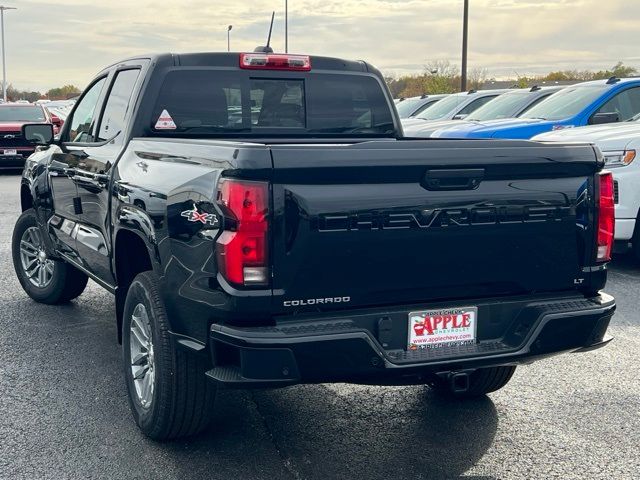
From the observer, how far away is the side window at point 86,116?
19.6 feet

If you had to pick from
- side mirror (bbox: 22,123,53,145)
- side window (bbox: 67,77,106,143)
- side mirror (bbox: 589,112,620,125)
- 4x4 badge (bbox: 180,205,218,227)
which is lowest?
4x4 badge (bbox: 180,205,218,227)

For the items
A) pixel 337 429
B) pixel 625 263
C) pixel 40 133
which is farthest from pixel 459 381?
pixel 625 263

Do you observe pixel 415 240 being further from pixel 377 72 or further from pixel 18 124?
pixel 18 124

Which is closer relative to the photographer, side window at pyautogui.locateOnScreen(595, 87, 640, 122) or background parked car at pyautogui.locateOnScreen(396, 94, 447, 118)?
side window at pyautogui.locateOnScreen(595, 87, 640, 122)

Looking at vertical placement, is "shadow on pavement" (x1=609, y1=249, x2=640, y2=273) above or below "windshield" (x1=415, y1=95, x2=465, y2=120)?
below

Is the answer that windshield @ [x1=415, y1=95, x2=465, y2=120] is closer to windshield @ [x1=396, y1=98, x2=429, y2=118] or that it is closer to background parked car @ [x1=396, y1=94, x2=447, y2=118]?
background parked car @ [x1=396, y1=94, x2=447, y2=118]

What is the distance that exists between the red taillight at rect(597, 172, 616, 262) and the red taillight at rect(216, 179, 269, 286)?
5.36 ft

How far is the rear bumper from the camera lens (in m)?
3.43

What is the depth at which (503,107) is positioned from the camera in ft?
50.0

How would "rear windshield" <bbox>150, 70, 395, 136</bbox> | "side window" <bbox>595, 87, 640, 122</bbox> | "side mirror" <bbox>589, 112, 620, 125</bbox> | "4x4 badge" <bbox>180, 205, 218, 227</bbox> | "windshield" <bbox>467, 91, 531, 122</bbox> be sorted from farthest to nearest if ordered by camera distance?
"windshield" <bbox>467, 91, 531, 122</bbox> < "side window" <bbox>595, 87, 640, 122</bbox> < "side mirror" <bbox>589, 112, 620, 125</bbox> < "rear windshield" <bbox>150, 70, 395, 136</bbox> < "4x4 badge" <bbox>180, 205, 218, 227</bbox>

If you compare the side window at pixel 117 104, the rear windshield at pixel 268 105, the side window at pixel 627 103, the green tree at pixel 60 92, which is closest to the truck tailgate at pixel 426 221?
the rear windshield at pixel 268 105

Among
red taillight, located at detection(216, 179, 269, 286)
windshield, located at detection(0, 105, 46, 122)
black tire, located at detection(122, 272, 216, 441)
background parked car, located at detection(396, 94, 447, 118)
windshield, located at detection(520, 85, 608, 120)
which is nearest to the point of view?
red taillight, located at detection(216, 179, 269, 286)

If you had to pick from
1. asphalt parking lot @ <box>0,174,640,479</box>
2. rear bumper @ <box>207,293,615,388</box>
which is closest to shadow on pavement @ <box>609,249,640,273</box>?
asphalt parking lot @ <box>0,174,640,479</box>

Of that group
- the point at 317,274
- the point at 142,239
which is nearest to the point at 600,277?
the point at 317,274
